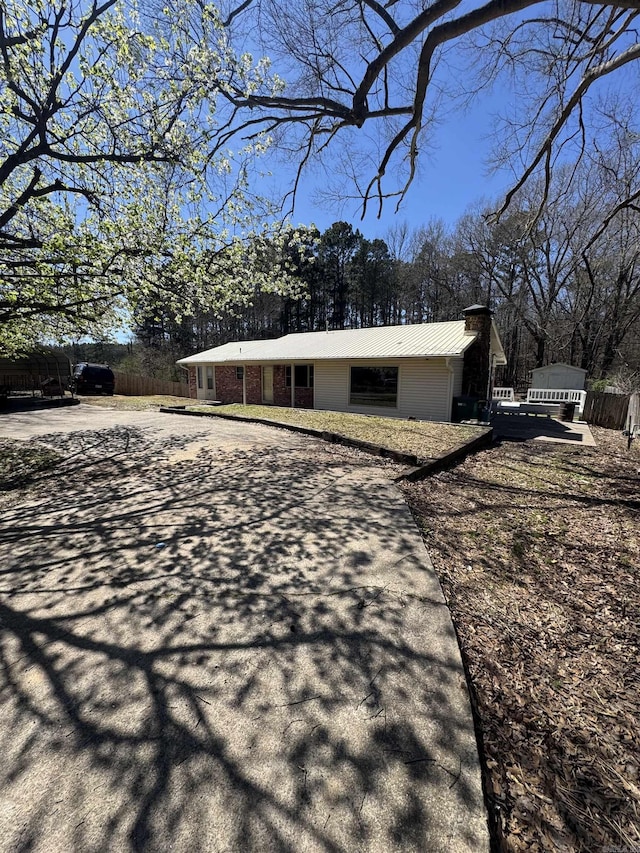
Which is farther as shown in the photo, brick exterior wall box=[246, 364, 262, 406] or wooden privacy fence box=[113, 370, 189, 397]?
wooden privacy fence box=[113, 370, 189, 397]

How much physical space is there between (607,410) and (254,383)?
48.4 ft

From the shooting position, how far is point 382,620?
8.55ft

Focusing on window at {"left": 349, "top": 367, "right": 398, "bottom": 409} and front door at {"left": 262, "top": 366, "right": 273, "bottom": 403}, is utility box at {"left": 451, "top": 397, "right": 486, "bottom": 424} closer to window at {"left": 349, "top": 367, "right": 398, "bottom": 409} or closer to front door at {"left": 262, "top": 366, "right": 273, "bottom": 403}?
window at {"left": 349, "top": 367, "right": 398, "bottom": 409}

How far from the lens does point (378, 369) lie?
47.6 ft

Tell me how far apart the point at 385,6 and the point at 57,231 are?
6117 mm

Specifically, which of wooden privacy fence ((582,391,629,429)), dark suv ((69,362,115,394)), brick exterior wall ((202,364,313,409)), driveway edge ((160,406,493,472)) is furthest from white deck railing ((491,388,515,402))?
dark suv ((69,362,115,394))

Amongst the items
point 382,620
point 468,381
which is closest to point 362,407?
point 468,381

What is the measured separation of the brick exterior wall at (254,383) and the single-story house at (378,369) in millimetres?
50

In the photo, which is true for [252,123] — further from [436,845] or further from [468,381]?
[468,381]

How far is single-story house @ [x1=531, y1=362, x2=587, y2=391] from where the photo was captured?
19.9 m

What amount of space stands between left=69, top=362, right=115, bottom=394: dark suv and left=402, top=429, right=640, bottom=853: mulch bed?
23164 mm

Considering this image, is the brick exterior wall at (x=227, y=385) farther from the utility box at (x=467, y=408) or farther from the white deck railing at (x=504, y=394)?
the white deck railing at (x=504, y=394)

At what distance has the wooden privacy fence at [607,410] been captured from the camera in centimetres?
1248

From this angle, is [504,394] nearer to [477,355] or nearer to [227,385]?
[477,355]
